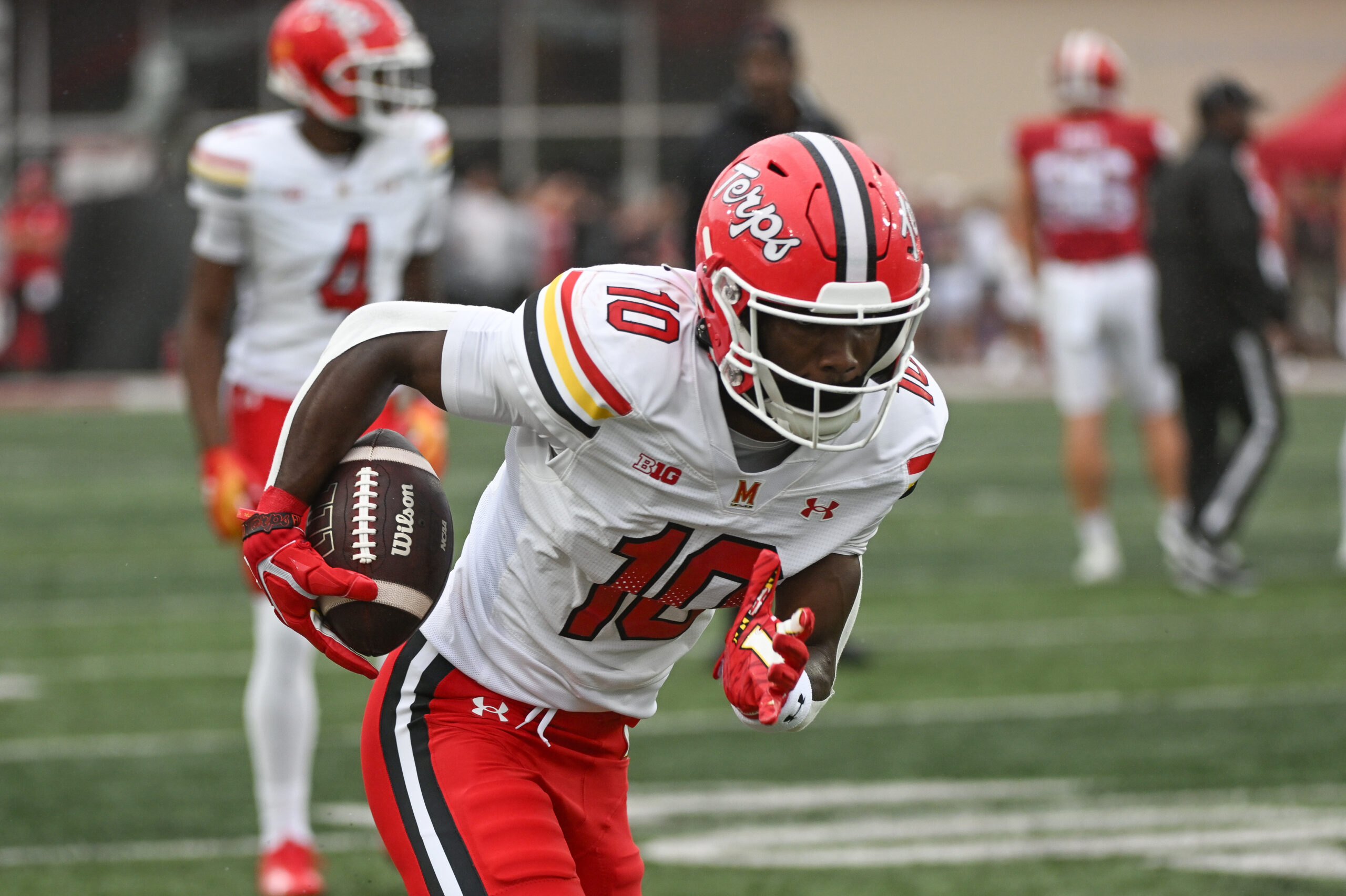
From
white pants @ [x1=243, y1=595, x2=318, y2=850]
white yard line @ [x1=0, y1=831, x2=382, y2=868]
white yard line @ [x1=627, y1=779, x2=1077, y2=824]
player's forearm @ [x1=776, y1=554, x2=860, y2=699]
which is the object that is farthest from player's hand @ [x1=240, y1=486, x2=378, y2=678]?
white yard line @ [x1=627, y1=779, x2=1077, y2=824]

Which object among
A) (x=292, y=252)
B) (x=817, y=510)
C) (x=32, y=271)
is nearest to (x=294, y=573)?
(x=817, y=510)

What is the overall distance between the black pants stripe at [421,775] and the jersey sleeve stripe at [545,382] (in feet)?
1.66

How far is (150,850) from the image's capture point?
4.62m

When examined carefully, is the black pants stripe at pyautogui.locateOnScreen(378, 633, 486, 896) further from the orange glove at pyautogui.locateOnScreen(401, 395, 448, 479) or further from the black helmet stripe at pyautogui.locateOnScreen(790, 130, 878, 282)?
the orange glove at pyautogui.locateOnScreen(401, 395, 448, 479)

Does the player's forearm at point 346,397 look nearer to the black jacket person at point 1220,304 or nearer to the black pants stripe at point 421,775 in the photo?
the black pants stripe at point 421,775

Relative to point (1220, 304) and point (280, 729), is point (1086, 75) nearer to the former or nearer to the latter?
point (1220, 304)

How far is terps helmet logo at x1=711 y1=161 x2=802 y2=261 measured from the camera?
2607 mm

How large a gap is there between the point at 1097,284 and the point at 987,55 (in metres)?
18.4

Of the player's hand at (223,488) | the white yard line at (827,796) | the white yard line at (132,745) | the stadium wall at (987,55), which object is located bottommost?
the stadium wall at (987,55)

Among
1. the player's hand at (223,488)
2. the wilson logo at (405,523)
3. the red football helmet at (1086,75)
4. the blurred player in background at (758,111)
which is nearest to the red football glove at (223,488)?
the player's hand at (223,488)

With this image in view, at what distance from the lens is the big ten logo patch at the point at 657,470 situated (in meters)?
2.73

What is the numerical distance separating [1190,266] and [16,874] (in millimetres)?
5489

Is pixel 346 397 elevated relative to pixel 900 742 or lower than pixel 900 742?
elevated

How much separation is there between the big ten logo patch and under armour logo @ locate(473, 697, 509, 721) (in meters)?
0.46
